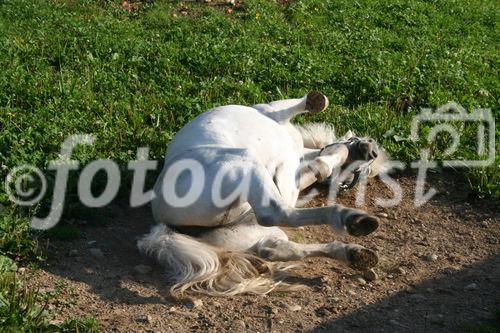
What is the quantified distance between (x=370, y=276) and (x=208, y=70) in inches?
150

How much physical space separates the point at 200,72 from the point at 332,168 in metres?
2.48

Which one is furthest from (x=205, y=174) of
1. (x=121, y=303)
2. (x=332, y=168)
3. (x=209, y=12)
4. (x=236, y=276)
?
(x=209, y=12)

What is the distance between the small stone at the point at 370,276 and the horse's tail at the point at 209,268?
48cm

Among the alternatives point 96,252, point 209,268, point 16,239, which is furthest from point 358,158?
point 16,239

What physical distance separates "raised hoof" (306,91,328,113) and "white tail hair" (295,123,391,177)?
22cm

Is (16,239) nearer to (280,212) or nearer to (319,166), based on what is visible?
(280,212)

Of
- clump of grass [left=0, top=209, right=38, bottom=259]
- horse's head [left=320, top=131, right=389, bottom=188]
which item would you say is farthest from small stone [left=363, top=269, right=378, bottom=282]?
clump of grass [left=0, top=209, right=38, bottom=259]

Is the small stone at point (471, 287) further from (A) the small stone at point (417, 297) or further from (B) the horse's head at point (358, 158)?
(B) the horse's head at point (358, 158)

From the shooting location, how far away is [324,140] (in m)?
6.61

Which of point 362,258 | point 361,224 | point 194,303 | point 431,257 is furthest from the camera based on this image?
point 431,257

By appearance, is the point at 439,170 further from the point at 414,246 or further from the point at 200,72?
the point at 200,72

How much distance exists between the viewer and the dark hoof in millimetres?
4574

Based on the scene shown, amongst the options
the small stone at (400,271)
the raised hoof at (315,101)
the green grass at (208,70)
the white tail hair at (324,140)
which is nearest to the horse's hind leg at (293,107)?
the raised hoof at (315,101)

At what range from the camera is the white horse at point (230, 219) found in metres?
4.68
